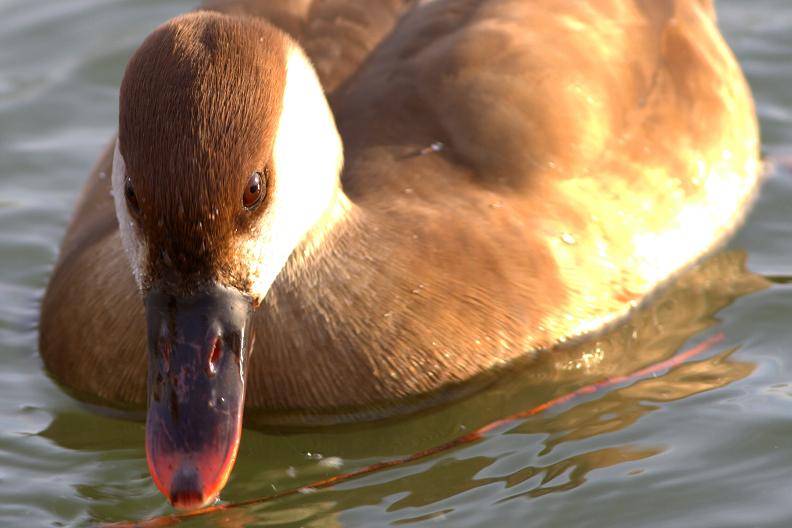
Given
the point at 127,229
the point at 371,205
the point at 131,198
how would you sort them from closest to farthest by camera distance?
1. the point at 131,198
2. the point at 127,229
3. the point at 371,205

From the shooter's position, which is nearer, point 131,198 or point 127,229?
point 131,198

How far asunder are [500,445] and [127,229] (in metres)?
1.31

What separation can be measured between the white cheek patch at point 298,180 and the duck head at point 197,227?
0.05ft

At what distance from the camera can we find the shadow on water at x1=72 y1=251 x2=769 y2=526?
4887 mm

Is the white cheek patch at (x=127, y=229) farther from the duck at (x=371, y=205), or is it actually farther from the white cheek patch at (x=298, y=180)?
the white cheek patch at (x=298, y=180)

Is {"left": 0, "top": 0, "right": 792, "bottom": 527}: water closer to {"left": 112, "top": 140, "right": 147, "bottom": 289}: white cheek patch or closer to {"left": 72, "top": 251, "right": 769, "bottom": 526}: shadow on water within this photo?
{"left": 72, "top": 251, "right": 769, "bottom": 526}: shadow on water

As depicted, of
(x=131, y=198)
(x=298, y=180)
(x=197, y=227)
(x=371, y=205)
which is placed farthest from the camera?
(x=371, y=205)

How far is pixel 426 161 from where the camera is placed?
18.9 ft

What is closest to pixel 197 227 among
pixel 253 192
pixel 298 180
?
pixel 253 192

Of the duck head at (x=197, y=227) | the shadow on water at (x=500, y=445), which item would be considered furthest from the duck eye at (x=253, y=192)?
the shadow on water at (x=500, y=445)

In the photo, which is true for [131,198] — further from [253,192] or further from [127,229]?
[253,192]

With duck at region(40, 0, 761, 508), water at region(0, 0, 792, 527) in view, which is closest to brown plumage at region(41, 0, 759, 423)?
duck at region(40, 0, 761, 508)

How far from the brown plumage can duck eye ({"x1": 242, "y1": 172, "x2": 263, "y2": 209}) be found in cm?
4

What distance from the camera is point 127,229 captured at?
4938mm
